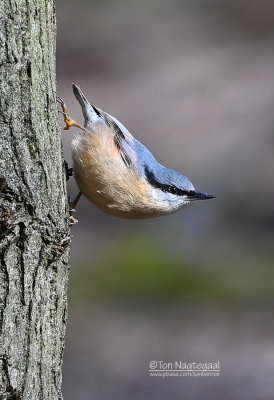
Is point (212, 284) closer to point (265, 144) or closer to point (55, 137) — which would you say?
point (265, 144)

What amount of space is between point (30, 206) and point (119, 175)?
1.10 metres

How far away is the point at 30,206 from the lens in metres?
2.09

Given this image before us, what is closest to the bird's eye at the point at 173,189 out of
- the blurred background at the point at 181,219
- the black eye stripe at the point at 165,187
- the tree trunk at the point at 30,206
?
the black eye stripe at the point at 165,187

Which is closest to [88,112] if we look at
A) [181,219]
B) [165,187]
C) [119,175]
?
[119,175]

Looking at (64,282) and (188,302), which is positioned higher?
(188,302)

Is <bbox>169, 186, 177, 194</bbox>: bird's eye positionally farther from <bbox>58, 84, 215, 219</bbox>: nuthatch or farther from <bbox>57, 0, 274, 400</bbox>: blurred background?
<bbox>57, 0, 274, 400</bbox>: blurred background

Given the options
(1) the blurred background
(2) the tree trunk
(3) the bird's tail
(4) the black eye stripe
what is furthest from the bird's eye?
(1) the blurred background

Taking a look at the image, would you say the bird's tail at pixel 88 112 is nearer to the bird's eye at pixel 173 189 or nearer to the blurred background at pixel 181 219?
the bird's eye at pixel 173 189

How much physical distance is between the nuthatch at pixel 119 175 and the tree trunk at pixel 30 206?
86 cm

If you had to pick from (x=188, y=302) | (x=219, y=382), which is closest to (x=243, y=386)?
(x=219, y=382)

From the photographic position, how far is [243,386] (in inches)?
185

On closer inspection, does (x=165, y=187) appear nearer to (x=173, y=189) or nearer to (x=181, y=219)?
(x=173, y=189)

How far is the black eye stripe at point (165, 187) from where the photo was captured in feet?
10.9

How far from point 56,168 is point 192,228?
3.62 meters
